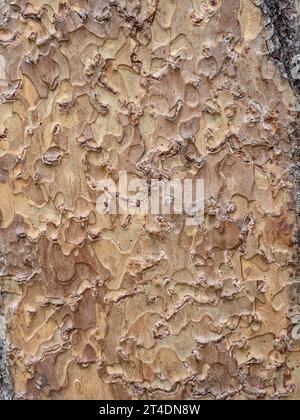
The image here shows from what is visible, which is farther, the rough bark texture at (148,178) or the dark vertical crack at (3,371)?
the dark vertical crack at (3,371)

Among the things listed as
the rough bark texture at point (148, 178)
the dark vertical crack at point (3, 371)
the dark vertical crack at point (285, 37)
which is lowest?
the dark vertical crack at point (3, 371)

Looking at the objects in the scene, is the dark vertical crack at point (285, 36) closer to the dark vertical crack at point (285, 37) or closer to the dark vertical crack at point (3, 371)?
the dark vertical crack at point (285, 37)

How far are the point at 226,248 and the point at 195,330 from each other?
17 cm

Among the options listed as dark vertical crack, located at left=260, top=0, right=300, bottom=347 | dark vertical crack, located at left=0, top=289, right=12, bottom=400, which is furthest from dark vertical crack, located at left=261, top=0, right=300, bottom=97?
dark vertical crack, located at left=0, top=289, right=12, bottom=400

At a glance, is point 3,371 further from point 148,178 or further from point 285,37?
point 285,37

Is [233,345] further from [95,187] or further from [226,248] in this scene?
[95,187]

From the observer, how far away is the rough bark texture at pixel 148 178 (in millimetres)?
1013

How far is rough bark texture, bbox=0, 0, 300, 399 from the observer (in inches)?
39.9

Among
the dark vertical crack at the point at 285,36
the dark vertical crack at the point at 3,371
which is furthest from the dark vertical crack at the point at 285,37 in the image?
the dark vertical crack at the point at 3,371

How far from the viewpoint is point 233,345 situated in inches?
41.9

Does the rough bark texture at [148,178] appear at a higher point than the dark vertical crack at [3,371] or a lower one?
higher

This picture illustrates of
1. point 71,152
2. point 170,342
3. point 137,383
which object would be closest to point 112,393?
point 137,383

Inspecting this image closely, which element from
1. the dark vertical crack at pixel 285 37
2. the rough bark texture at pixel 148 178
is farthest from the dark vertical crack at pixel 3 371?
the dark vertical crack at pixel 285 37

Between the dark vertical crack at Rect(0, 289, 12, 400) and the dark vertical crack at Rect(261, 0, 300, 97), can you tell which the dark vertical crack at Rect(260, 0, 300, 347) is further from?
the dark vertical crack at Rect(0, 289, 12, 400)
